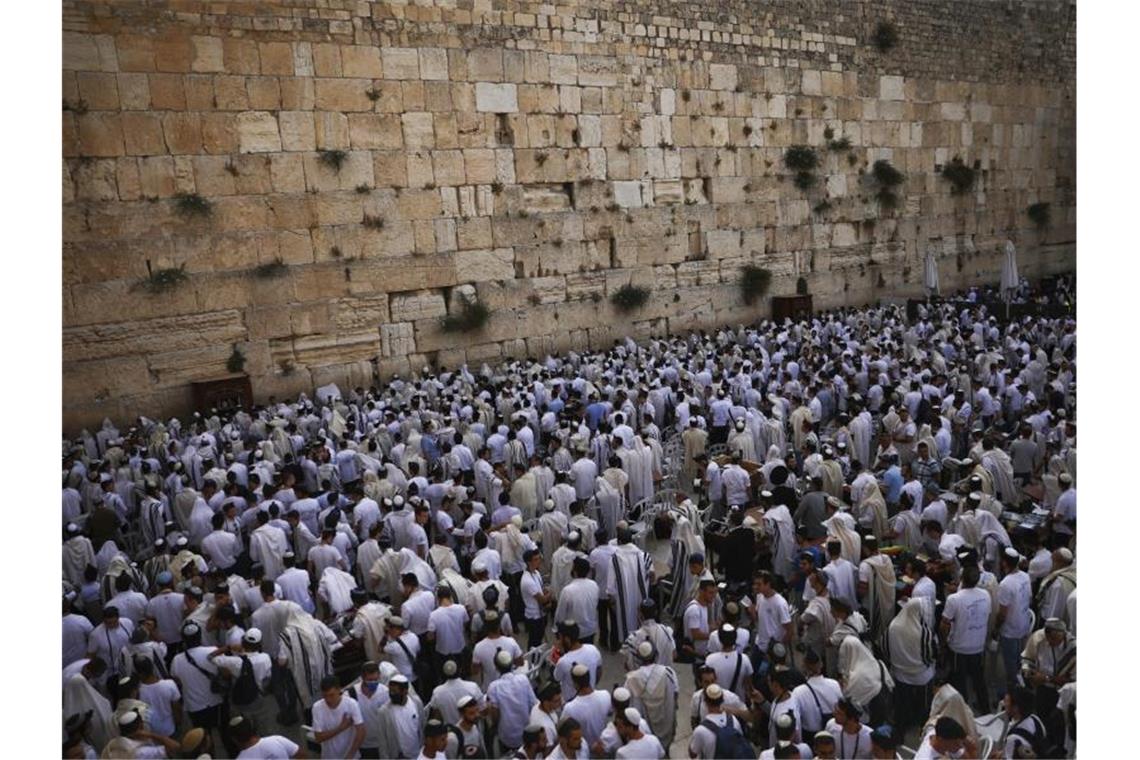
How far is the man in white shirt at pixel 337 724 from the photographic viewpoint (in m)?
5.14

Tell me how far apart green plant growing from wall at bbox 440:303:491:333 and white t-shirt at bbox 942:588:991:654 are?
11073mm

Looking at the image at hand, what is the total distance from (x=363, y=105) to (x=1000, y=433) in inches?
412

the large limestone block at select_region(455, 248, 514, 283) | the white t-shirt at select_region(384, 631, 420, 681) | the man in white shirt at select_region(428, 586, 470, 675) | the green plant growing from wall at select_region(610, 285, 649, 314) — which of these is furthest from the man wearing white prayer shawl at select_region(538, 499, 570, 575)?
the green plant growing from wall at select_region(610, 285, 649, 314)

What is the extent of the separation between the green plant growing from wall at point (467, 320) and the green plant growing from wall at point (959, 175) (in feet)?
42.8

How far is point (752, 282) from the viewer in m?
19.2

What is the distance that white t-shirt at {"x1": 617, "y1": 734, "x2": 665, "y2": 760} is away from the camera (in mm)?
4527

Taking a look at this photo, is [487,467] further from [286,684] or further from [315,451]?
[286,684]

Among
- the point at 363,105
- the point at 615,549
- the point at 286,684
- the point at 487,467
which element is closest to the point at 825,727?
the point at 615,549

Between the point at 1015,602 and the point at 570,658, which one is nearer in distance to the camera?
the point at 570,658

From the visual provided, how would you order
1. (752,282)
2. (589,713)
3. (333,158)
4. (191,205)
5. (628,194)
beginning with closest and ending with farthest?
(589,713)
(191,205)
(333,158)
(628,194)
(752,282)

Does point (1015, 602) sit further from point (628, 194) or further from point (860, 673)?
point (628, 194)

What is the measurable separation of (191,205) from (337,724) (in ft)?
33.4

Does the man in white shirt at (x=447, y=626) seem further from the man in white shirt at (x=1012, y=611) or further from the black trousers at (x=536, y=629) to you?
the man in white shirt at (x=1012, y=611)

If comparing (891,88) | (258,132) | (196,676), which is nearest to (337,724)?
(196,676)
